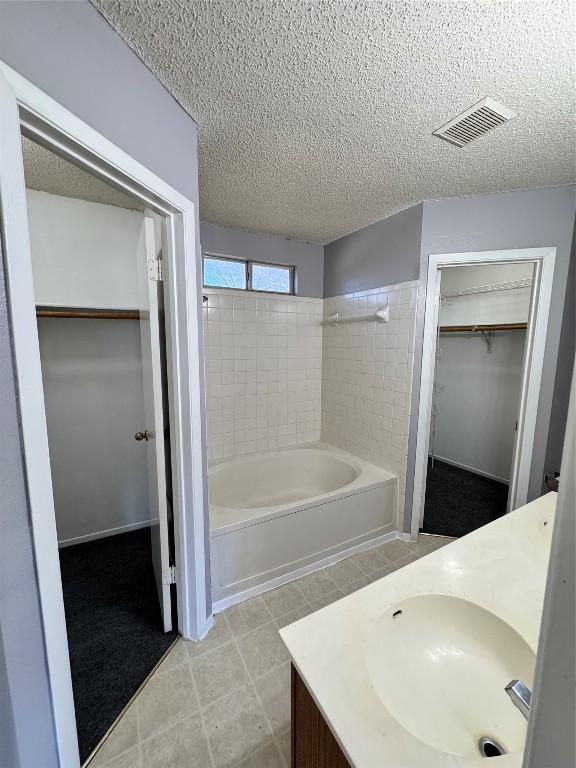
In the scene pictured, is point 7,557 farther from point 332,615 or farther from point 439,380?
point 439,380

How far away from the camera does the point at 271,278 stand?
284 cm

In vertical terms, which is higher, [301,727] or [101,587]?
[301,727]

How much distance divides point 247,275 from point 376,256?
109 centimetres

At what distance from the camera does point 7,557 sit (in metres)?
0.65

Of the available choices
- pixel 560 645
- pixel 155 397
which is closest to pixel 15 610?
pixel 155 397

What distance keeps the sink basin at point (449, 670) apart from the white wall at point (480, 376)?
2.81 meters

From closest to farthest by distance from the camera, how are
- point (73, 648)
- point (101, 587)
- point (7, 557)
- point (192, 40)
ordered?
point (7, 557)
point (192, 40)
point (73, 648)
point (101, 587)

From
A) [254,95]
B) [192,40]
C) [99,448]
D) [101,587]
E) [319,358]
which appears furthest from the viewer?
[319,358]

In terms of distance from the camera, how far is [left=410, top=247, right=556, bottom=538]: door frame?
1885 mm

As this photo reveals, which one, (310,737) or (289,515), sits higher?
(310,737)

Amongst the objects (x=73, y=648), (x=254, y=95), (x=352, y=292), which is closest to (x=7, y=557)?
(x=73, y=648)

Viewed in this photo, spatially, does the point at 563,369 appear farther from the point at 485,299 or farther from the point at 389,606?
the point at 389,606

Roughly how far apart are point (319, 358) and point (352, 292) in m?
0.71

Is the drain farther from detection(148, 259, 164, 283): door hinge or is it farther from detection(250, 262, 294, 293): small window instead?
detection(250, 262, 294, 293): small window
